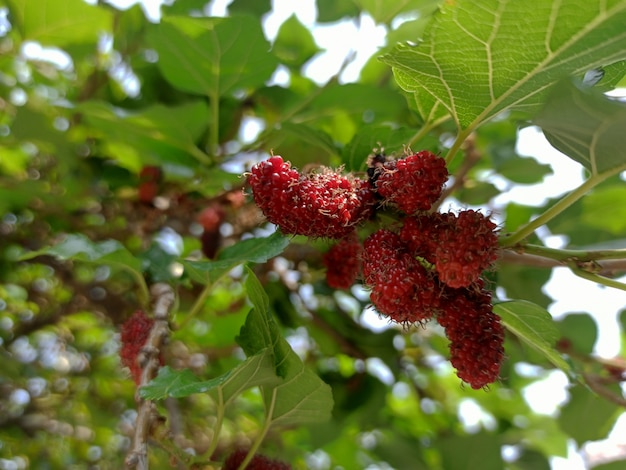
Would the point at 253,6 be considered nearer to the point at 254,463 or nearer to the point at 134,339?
the point at 134,339

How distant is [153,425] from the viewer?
0.70 meters

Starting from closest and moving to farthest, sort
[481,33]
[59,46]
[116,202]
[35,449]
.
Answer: [481,33] → [59,46] → [116,202] → [35,449]

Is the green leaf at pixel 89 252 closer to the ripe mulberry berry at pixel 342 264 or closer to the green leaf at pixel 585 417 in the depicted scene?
the ripe mulberry berry at pixel 342 264

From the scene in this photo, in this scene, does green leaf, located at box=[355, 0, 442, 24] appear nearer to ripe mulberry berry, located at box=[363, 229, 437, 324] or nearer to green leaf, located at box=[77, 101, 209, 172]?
green leaf, located at box=[77, 101, 209, 172]

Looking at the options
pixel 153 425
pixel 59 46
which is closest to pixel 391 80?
pixel 59 46

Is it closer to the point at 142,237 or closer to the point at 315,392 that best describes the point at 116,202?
the point at 142,237

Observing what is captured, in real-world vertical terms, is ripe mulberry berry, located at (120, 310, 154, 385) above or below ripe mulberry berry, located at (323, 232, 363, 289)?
below

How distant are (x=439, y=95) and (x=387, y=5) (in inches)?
25.3

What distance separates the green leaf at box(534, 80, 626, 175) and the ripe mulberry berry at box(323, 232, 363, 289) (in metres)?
0.37

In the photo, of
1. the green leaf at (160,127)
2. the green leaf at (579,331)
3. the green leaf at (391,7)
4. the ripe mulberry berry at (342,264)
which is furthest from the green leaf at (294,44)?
the green leaf at (579,331)

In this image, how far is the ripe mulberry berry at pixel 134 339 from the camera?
85 cm

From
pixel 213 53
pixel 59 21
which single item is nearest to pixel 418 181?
pixel 213 53

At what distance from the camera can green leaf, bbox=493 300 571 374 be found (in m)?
0.72

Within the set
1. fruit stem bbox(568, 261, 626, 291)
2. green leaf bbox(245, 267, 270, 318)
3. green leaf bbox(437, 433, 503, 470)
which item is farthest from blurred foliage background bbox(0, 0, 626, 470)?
fruit stem bbox(568, 261, 626, 291)
